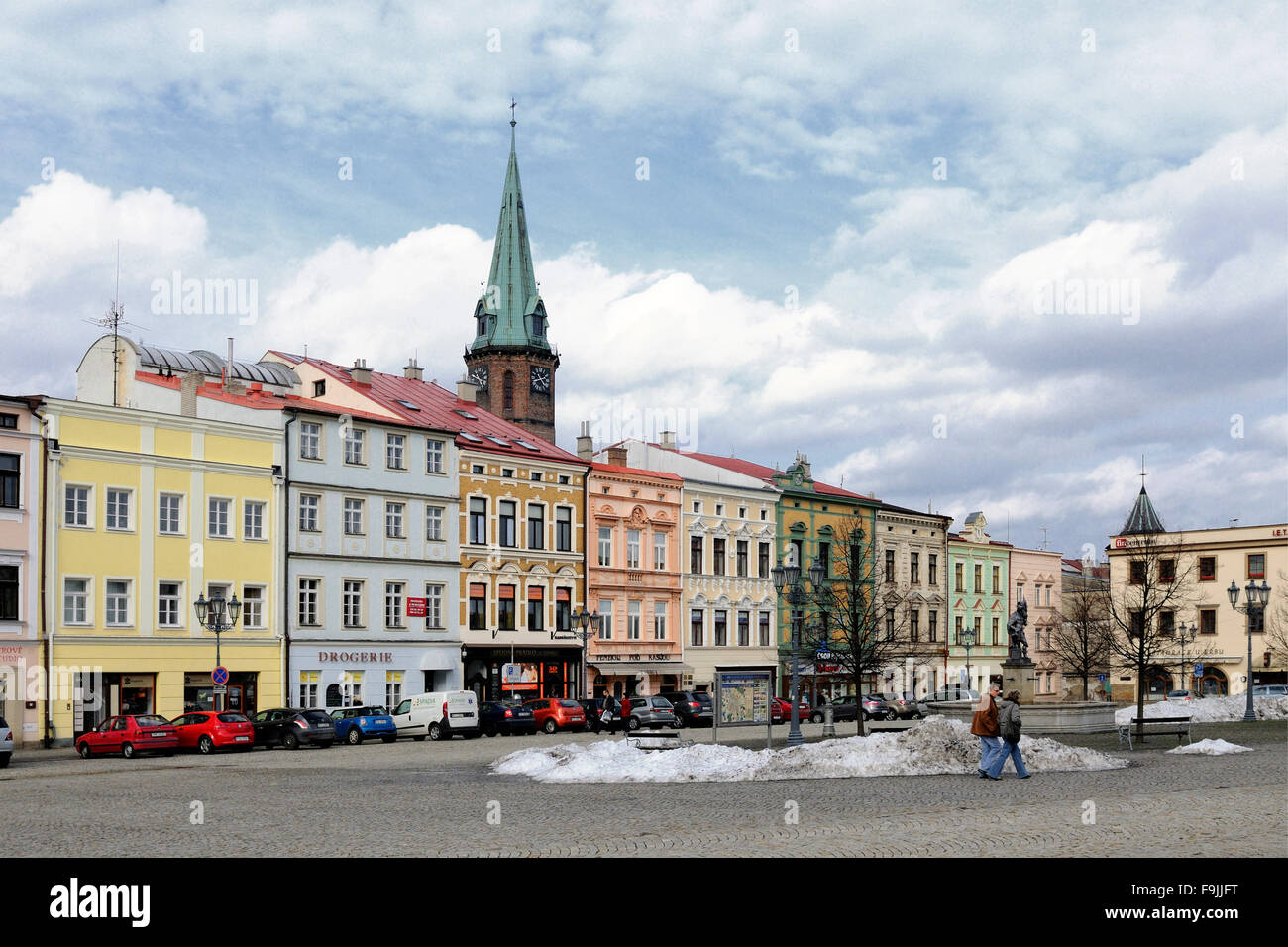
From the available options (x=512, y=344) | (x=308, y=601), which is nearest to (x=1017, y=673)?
(x=308, y=601)

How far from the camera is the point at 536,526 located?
60.9m

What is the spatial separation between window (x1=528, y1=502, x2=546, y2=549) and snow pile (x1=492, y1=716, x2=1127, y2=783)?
1326 inches

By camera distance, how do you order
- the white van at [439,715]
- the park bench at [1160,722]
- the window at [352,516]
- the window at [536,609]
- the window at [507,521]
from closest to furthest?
the park bench at [1160,722], the white van at [439,715], the window at [352,516], the window at [507,521], the window at [536,609]

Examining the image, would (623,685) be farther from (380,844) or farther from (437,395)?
(380,844)

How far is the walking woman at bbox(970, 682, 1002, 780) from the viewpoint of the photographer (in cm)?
2300

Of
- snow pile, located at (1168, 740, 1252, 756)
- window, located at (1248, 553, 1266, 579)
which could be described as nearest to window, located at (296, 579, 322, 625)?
snow pile, located at (1168, 740, 1252, 756)

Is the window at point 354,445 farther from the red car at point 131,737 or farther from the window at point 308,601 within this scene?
the red car at point 131,737

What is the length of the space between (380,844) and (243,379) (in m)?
47.6

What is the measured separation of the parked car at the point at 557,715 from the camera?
159 ft

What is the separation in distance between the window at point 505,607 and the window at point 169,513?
49.6 feet

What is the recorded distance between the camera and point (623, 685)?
64.4 meters

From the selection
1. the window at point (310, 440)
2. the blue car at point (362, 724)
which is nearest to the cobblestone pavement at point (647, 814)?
the blue car at point (362, 724)

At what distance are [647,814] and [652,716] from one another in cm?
2663

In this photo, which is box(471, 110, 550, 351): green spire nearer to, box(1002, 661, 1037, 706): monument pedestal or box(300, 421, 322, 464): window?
box(300, 421, 322, 464): window
